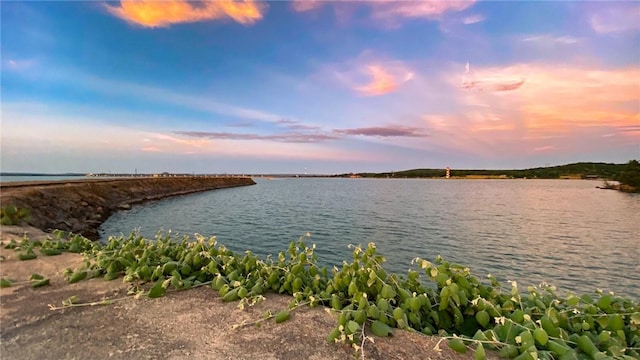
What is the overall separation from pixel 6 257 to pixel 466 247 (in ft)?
68.5

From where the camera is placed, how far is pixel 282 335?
3.45 metres

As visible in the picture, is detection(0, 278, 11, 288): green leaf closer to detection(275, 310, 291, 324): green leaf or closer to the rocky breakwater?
detection(275, 310, 291, 324): green leaf

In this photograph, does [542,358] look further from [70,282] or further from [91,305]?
[70,282]

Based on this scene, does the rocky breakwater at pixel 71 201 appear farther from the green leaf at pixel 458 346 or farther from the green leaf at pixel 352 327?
the green leaf at pixel 458 346

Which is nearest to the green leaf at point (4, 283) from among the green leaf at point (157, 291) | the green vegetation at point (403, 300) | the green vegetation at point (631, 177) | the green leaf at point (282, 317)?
the green vegetation at point (403, 300)

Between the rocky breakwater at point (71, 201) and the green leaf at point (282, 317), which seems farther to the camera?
the rocky breakwater at point (71, 201)

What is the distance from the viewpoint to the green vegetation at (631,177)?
281 ft

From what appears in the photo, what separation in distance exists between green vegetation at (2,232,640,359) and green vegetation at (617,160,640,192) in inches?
4552

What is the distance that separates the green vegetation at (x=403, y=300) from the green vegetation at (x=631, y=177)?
11563cm

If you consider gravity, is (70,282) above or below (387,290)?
below

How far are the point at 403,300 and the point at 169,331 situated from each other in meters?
2.88

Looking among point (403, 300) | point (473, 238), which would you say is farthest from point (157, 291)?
point (473, 238)

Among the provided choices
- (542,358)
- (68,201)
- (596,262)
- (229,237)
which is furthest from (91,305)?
(68,201)

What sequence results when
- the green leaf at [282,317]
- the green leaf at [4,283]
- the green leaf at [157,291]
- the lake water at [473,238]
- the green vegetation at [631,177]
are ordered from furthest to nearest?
the green vegetation at [631,177] < the lake water at [473,238] < the green leaf at [4,283] < the green leaf at [157,291] < the green leaf at [282,317]
